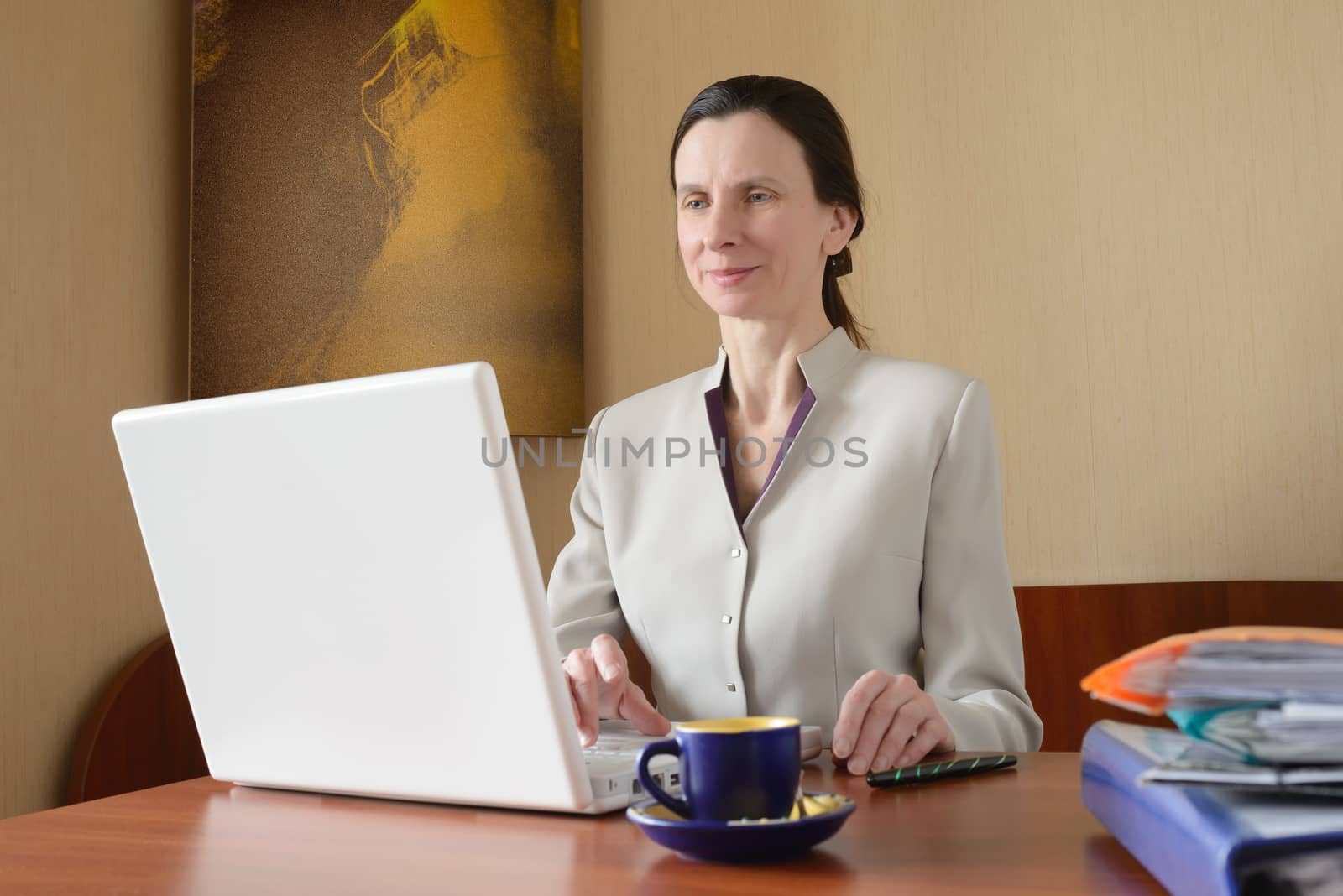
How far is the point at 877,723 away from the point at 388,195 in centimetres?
161

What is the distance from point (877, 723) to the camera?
3.09 feet

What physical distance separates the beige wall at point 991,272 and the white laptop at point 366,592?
3.32 ft


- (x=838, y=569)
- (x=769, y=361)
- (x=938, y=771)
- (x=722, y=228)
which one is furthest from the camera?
(x=769, y=361)

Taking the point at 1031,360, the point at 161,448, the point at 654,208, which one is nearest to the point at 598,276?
the point at 654,208

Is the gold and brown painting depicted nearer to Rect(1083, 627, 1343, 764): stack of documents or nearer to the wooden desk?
the wooden desk

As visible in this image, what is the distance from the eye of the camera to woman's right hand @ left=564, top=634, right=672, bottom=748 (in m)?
1.01

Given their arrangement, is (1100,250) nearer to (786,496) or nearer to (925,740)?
(786,496)

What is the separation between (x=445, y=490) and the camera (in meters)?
0.71

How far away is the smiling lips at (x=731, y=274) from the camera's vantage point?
4.92 ft

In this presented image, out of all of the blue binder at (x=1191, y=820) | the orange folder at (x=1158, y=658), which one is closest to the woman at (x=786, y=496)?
the blue binder at (x=1191, y=820)

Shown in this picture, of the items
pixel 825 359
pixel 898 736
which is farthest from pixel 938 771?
pixel 825 359

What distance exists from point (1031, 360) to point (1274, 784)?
175cm

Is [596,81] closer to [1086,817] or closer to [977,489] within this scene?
[977,489]

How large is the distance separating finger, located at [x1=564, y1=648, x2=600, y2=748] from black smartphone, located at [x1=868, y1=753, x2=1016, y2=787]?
9.6 inches
